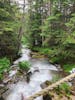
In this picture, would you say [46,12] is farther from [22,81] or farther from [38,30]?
[22,81]

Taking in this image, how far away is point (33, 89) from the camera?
13.1m

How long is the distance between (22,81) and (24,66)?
85.3 inches

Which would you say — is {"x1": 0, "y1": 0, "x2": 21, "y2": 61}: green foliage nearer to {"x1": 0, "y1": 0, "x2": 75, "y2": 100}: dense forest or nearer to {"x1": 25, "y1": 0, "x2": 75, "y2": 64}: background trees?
{"x1": 0, "y1": 0, "x2": 75, "y2": 100}: dense forest

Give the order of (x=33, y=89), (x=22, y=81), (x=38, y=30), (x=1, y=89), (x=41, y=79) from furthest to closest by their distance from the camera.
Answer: (x=38, y=30) → (x=41, y=79) → (x=22, y=81) → (x=33, y=89) → (x=1, y=89)

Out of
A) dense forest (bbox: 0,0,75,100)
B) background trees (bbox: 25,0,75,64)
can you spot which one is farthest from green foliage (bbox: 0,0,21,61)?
background trees (bbox: 25,0,75,64)

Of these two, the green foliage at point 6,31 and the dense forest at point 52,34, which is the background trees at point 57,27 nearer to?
the dense forest at point 52,34

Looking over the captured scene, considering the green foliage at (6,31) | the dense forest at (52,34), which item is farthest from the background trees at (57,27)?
the green foliage at (6,31)

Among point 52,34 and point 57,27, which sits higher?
point 57,27

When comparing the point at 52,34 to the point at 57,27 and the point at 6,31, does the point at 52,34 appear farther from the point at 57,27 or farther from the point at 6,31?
the point at 6,31

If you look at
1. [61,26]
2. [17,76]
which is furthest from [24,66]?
[61,26]

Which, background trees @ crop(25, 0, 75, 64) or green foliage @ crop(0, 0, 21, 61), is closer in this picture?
green foliage @ crop(0, 0, 21, 61)

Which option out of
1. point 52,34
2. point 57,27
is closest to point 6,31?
point 52,34

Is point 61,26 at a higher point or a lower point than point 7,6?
lower

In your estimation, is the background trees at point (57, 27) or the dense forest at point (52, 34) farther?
the background trees at point (57, 27)
